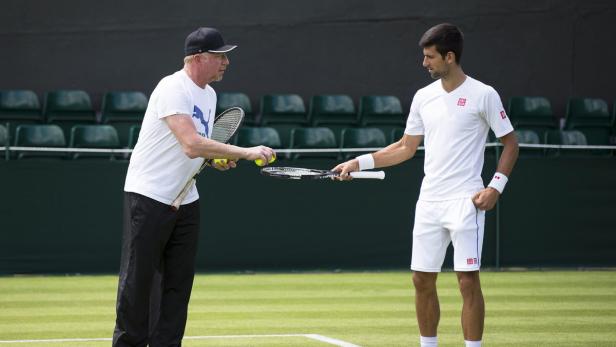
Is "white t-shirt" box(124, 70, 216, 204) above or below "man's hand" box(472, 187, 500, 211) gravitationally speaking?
above

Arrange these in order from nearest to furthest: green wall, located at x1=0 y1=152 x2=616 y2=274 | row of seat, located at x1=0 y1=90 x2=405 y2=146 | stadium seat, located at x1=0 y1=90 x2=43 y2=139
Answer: green wall, located at x1=0 y1=152 x2=616 y2=274, stadium seat, located at x1=0 y1=90 x2=43 y2=139, row of seat, located at x1=0 y1=90 x2=405 y2=146

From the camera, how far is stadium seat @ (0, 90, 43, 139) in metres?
17.8

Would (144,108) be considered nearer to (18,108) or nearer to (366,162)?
(18,108)

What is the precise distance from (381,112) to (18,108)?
5.87 m

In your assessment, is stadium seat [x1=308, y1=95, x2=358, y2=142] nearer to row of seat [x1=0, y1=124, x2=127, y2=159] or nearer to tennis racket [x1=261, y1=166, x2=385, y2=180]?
row of seat [x1=0, y1=124, x2=127, y2=159]

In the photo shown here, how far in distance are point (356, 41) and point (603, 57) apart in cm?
449

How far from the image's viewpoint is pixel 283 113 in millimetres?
18609

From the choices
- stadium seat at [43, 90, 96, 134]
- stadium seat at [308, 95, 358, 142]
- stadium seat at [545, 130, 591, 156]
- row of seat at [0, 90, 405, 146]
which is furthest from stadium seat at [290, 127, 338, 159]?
stadium seat at [545, 130, 591, 156]

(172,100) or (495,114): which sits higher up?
(172,100)

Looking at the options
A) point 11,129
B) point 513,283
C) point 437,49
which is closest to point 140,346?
point 437,49

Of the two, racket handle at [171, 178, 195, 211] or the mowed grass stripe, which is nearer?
racket handle at [171, 178, 195, 211]

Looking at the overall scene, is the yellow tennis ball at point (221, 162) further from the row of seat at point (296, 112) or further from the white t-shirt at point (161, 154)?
the row of seat at point (296, 112)

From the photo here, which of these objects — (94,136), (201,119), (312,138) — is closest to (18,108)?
(94,136)

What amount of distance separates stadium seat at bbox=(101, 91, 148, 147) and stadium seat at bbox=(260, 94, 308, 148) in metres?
1.98
